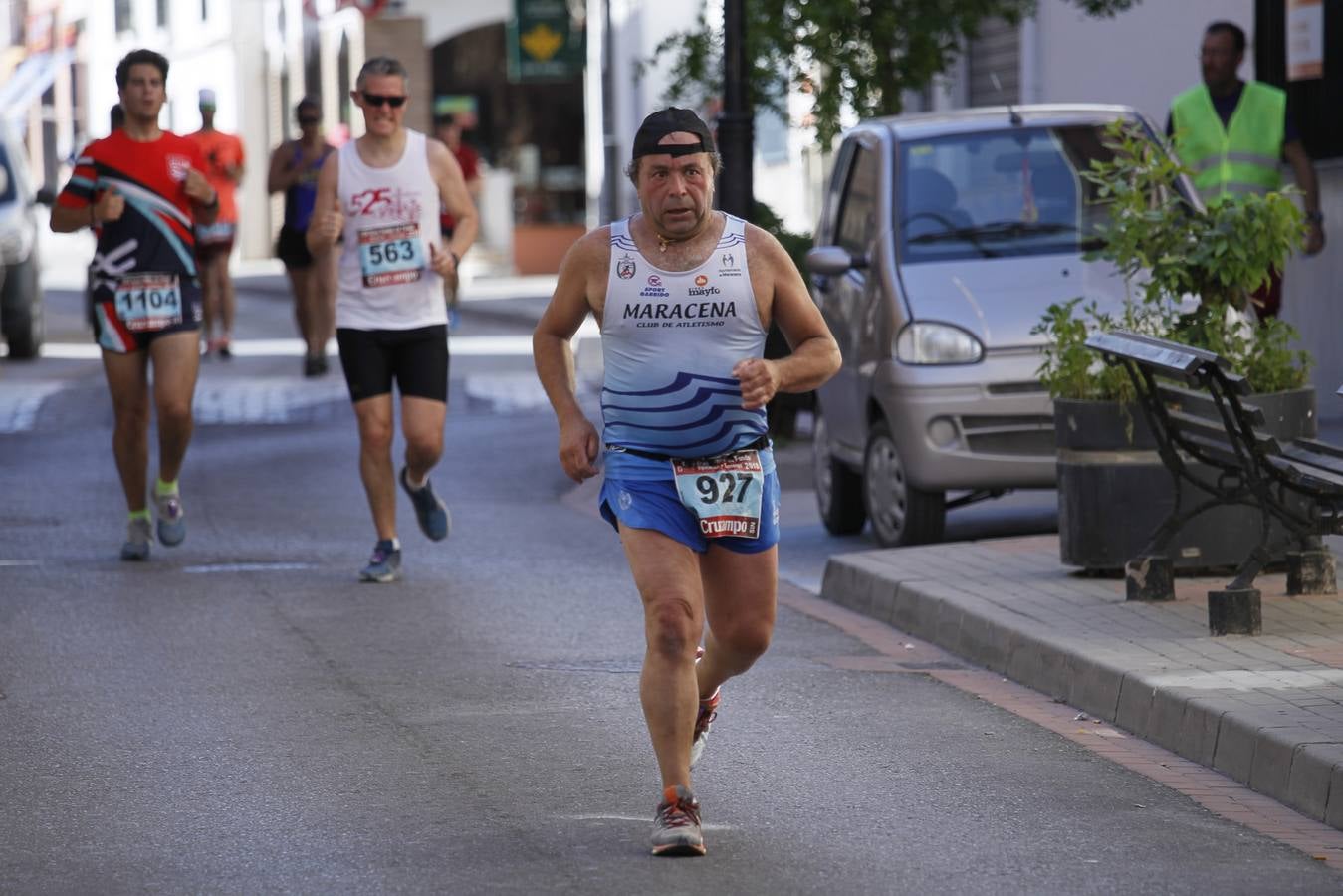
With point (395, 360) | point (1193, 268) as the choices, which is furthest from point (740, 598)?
point (395, 360)

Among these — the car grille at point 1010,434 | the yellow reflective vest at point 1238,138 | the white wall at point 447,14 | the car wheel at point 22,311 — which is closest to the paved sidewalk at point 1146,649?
the car grille at point 1010,434

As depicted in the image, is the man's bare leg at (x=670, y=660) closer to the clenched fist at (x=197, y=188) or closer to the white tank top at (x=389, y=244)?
the white tank top at (x=389, y=244)

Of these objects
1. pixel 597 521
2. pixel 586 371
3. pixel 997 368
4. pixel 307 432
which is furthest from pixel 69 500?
pixel 586 371

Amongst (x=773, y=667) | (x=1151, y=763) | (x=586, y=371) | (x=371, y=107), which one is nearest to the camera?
(x=1151, y=763)

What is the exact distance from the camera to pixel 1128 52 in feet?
64.0

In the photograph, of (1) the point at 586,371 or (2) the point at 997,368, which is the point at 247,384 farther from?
(2) the point at 997,368

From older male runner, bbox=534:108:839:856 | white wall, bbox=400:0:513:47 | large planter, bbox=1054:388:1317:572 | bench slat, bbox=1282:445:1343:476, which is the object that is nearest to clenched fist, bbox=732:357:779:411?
older male runner, bbox=534:108:839:856

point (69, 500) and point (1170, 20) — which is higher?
point (1170, 20)

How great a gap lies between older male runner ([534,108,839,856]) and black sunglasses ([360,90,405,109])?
4504 mm

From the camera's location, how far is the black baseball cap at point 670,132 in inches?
239

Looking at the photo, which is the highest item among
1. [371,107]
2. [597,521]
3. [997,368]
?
[371,107]

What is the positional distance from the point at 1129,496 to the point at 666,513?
382 cm

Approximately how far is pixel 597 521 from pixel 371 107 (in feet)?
10.4

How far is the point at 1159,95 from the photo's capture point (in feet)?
62.4
